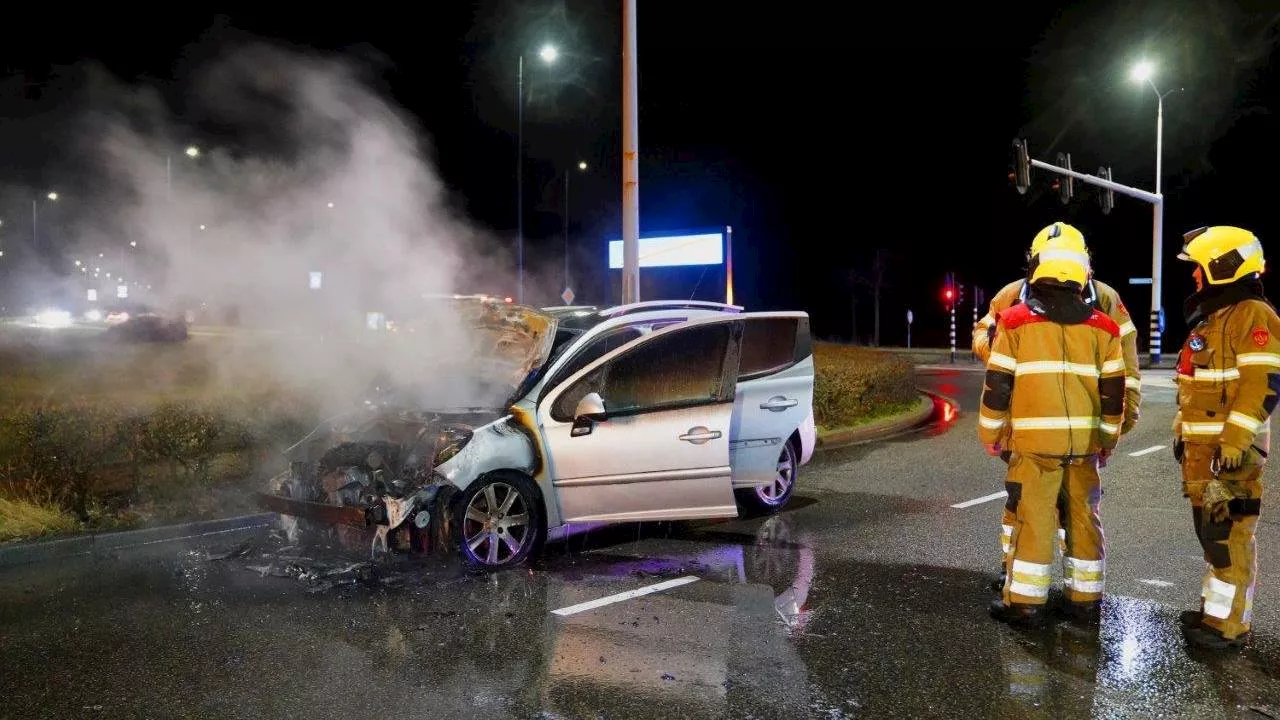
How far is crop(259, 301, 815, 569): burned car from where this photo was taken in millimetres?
5898

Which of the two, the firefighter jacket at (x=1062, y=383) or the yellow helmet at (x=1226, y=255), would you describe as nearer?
the yellow helmet at (x=1226, y=255)

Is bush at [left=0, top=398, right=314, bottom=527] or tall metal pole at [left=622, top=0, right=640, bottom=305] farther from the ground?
tall metal pole at [left=622, top=0, right=640, bottom=305]

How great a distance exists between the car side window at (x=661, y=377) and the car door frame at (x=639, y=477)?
4 cm

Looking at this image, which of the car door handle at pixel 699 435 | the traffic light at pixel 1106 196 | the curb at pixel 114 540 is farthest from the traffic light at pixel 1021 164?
the curb at pixel 114 540

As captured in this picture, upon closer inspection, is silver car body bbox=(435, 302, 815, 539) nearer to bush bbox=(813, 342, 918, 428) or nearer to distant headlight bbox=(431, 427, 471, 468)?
distant headlight bbox=(431, 427, 471, 468)

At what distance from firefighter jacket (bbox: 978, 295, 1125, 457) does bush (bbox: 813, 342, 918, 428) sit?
759cm

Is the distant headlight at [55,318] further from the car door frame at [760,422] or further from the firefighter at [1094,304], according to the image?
the firefighter at [1094,304]

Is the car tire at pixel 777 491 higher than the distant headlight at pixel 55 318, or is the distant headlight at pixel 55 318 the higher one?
the distant headlight at pixel 55 318

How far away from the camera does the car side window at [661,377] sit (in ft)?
21.0

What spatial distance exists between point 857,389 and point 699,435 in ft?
23.6

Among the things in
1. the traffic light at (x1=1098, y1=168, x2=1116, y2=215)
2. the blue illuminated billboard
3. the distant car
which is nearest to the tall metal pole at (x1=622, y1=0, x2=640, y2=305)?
the distant car

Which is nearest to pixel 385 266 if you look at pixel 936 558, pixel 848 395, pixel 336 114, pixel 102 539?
pixel 336 114

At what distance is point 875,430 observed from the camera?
12.4 m

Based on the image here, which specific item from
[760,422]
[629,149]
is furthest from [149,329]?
[760,422]
